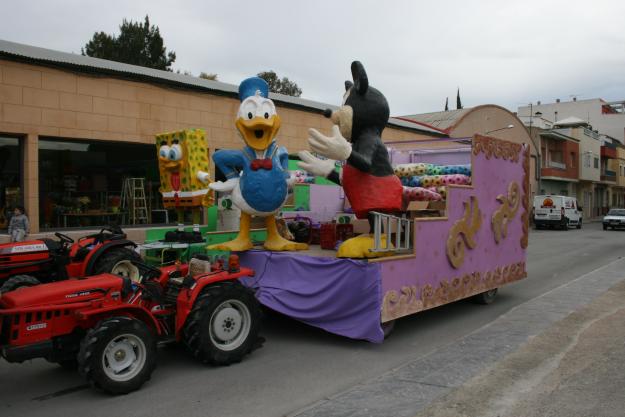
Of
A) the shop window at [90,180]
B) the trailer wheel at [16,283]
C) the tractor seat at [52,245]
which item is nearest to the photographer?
the trailer wheel at [16,283]

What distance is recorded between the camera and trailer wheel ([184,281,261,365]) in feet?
17.6

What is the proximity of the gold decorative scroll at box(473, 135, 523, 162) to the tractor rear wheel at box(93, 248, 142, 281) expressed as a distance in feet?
16.9

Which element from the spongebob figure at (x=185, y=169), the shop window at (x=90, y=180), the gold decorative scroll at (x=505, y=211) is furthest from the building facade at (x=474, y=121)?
the gold decorative scroll at (x=505, y=211)

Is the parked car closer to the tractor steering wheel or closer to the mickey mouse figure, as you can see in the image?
the mickey mouse figure

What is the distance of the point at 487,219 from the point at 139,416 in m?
5.83

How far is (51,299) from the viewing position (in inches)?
181

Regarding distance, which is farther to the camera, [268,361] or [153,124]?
[153,124]

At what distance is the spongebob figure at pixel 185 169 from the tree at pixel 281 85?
35172 millimetres

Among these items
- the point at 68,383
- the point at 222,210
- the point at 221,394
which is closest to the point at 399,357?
the point at 221,394

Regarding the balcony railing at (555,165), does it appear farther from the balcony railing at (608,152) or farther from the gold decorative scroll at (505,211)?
the gold decorative scroll at (505,211)

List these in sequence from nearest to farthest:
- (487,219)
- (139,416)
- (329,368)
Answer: (139,416) → (329,368) → (487,219)

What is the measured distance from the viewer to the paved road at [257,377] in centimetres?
453

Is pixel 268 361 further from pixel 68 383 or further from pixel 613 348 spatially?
pixel 613 348

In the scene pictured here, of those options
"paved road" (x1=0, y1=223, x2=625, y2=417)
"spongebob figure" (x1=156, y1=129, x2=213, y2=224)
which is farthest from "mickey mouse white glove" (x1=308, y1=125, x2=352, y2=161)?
"spongebob figure" (x1=156, y1=129, x2=213, y2=224)
